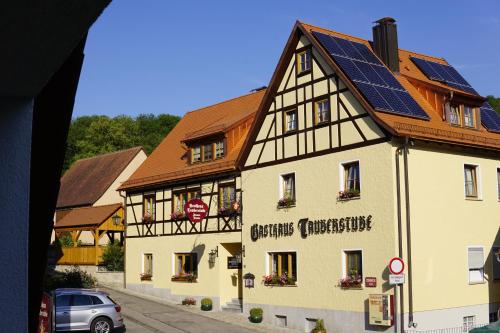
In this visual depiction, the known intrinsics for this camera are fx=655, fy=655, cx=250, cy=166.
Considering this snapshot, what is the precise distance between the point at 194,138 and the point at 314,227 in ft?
30.1

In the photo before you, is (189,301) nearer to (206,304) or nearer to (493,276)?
(206,304)

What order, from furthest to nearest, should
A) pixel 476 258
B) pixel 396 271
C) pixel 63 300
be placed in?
pixel 476 258 < pixel 63 300 < pixel 396 271

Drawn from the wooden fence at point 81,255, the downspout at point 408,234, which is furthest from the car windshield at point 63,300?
the wooden fence at point 81,255

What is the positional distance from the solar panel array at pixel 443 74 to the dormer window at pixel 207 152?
30.0 feet

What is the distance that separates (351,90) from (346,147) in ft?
6.26

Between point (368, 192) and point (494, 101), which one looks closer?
point (368, 192)

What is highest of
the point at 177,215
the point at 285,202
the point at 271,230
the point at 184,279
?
the point at 285,202

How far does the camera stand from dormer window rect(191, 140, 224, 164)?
2930 centimetres

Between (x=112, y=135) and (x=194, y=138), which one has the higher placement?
(x=112, y=135)

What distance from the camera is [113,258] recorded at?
115 feet

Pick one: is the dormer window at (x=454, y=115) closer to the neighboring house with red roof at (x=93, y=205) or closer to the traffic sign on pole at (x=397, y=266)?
the traffic sign on pole at (x=397, y=266)

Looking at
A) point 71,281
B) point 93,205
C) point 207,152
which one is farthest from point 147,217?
point 93,205

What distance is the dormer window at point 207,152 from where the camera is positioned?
2930cm

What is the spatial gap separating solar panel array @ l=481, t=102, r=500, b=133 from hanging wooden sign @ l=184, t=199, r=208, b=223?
11.8 meters
